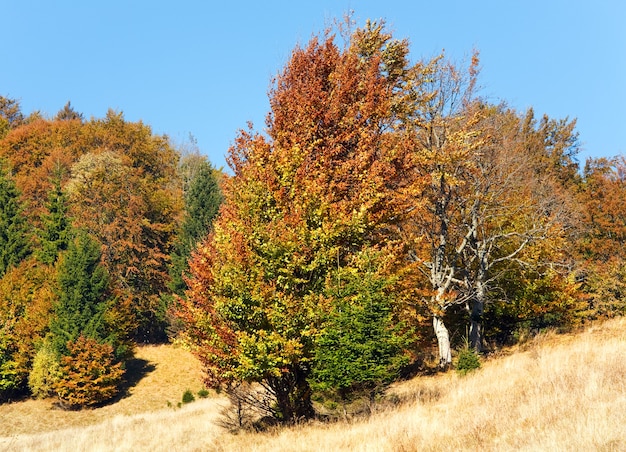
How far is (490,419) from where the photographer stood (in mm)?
9391

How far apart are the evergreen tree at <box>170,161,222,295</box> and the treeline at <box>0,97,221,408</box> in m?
0.12

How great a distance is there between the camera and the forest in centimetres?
1270

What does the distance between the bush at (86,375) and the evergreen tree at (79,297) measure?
33.3 inches

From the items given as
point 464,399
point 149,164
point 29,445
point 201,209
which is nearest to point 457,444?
point 464,399

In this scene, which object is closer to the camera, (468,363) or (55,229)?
(468,363)

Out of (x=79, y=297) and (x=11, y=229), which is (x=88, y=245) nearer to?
(x=79, y=297)

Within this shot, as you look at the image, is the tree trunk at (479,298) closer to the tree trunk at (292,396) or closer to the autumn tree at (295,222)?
the autumn tree at (295,222)

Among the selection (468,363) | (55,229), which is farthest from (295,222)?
(55,229)

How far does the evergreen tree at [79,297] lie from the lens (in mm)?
37375

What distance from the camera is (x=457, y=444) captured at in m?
8.38

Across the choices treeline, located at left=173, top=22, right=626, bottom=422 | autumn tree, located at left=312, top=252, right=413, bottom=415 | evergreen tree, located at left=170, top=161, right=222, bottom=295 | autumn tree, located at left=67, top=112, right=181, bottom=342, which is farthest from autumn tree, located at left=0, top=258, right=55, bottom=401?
autumn tree, located at left=312, top=252, right=413, bottom=415

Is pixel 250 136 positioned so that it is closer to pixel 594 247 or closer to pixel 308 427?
pixel 308 427

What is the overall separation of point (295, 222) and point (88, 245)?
1256 inches

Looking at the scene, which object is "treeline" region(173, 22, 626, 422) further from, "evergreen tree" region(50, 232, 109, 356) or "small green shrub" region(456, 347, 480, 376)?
"evergreen tree" region(50, 232, 109, 356)
